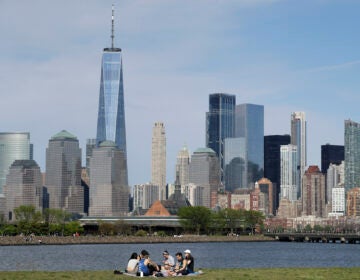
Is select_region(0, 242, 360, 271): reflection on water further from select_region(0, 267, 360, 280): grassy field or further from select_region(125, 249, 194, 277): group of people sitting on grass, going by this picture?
select_region(125, 249, 194, 277): group of people sitting on grass

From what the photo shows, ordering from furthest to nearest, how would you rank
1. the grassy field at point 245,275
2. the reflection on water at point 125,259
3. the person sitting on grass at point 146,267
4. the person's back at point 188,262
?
the reflection on water at point 125,259, the person's back at point 188,262, the person sitting on grass at point 146,267, the grassy field at point 245,275

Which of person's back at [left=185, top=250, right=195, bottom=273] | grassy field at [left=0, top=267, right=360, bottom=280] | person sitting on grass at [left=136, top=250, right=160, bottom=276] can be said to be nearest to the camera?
grassy field at [left=0, top=267, right=360, bottom=280]

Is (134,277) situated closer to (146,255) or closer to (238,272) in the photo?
(146,255)

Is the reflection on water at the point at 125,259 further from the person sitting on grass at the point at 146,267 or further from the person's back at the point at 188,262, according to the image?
the person sitting on grass at the point at 146,267

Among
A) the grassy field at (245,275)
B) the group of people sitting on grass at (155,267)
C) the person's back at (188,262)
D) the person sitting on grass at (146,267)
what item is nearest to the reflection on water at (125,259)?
the grassy field at (245,275)

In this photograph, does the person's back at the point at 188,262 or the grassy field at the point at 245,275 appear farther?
the person's back at the point at 188,262

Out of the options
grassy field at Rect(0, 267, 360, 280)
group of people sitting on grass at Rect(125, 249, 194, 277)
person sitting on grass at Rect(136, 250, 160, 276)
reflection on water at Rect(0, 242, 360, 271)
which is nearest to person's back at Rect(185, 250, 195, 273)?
Result: group of people sitting on grass at Rect(125, 249, 194, 277)

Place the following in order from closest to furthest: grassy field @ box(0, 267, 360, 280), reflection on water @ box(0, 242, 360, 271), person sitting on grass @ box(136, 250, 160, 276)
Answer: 1. grassy field @ box(0, 267, 360, 280)
2. person sitting on grass @ box(136, 250, 160, 276)
3. reflection on water @ box(0, 242, 360, 271)

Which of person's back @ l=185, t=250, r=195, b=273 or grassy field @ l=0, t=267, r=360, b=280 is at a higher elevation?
person's back @ l=185, t=250, r=195, b=273

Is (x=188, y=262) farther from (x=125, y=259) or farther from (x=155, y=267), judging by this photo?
(x=125, y=259)

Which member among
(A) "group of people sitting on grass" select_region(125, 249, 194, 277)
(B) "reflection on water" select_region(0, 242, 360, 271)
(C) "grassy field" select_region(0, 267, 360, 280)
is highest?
(A) "group of people sitting on grass" select_region(125, 249, 194, 277)

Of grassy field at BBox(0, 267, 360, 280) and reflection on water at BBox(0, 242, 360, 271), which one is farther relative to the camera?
reflection on water at BBox(0, 242, 360, 271)

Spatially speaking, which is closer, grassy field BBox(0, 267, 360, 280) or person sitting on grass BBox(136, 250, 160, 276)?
grassy field BBox(0, 267, 360, 280)

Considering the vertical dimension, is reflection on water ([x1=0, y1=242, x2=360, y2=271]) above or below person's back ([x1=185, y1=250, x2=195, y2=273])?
below
